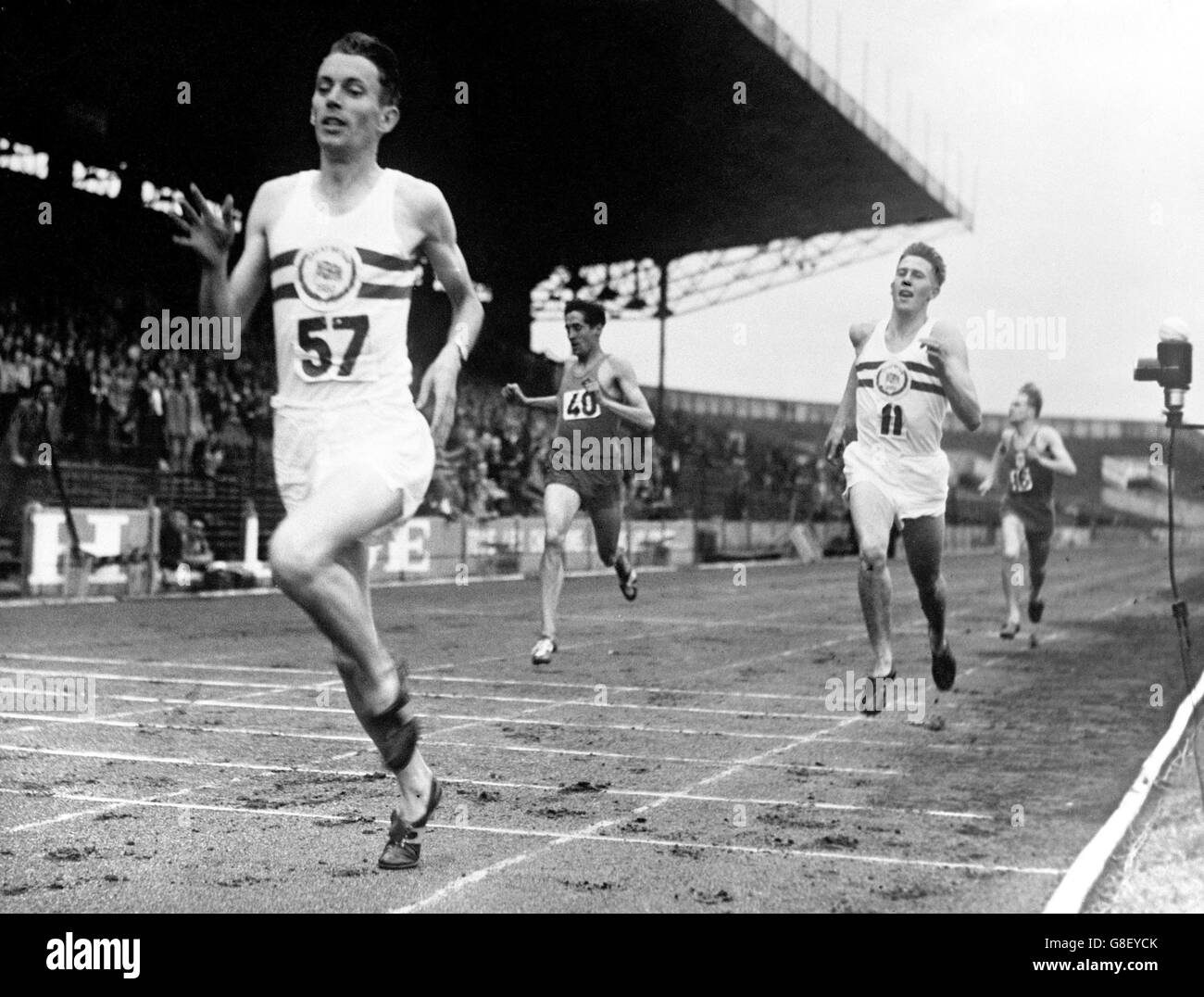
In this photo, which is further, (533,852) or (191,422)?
(191,422)

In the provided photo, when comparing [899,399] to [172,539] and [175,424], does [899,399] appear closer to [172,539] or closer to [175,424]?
[172,539]

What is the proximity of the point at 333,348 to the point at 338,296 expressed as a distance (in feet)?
0.46

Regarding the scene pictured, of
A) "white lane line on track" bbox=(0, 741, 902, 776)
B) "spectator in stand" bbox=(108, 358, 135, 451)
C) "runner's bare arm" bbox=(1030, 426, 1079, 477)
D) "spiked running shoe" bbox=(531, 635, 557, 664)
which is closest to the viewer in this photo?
"white lane line on track" bbox=(0, 741, 902, 776)

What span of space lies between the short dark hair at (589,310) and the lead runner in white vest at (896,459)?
191cm

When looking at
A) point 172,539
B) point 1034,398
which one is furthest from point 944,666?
point 172,539

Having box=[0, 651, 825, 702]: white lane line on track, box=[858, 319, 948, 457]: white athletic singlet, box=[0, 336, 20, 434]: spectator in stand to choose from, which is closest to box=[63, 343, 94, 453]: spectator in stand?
box=[0, 336, 20, 434]: spectator in stand

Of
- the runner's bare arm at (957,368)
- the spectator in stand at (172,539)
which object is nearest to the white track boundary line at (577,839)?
the runner's bare arm at (957,368)

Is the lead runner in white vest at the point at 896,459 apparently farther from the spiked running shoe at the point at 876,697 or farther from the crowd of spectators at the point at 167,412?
the crowd of spectators at the point at 167,412

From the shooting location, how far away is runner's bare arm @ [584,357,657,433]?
827 cm

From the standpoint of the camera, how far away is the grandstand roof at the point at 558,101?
13070mm

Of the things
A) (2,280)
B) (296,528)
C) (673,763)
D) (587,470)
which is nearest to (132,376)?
(2,280)

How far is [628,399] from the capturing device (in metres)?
8.54

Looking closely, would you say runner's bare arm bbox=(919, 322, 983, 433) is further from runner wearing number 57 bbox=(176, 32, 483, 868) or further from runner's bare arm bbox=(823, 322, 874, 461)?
runner wearing number 57 bbox=(176, 32, 483, 868)

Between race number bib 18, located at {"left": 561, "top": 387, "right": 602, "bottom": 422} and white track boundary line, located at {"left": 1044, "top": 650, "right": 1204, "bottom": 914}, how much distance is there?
12.4 ft
